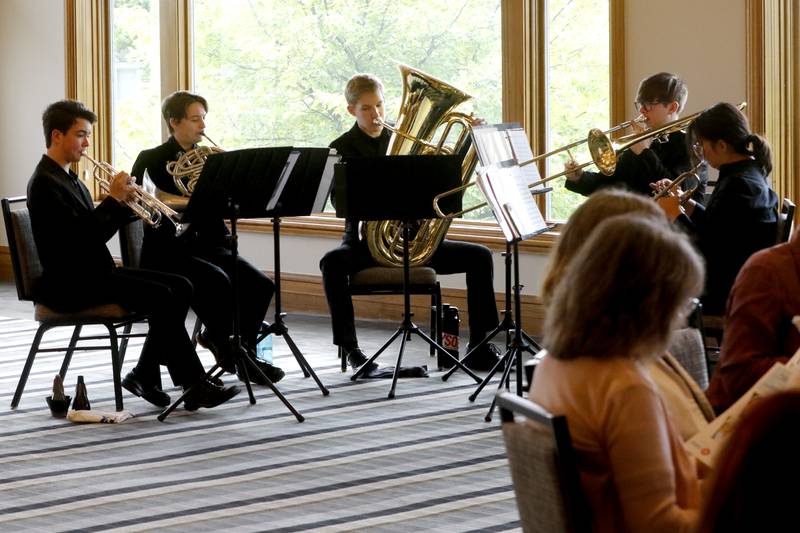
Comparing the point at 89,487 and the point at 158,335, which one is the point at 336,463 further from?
the point at 158,335

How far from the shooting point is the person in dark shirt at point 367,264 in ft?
19.7

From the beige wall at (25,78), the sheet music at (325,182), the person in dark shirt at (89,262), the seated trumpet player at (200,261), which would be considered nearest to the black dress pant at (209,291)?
the seated trumpet player at (200,261)

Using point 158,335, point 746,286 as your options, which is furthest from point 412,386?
point 746,286

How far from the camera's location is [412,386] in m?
5.66

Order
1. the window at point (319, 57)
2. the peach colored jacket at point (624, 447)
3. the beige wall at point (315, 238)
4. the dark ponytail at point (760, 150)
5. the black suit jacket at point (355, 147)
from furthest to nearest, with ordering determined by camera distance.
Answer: the window at point (319, 57) < the black suit jacket at point (355, 147) < the beige wall at point (315, 238) < the dark ponytail at point (760, 150) < the peach colored jacket at point (624, 447)

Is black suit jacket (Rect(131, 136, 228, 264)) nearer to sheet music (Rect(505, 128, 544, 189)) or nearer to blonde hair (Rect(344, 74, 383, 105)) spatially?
blonde hair (Rect(344, 74, 383, 105))

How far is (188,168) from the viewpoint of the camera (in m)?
5.55

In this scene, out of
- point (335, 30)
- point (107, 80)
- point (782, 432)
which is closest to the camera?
point (782, 432)

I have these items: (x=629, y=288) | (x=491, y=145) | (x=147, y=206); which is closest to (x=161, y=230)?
(x=147, y=206)

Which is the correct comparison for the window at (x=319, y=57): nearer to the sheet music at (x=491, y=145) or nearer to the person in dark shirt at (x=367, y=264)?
the person in dark shirt at (x=367, y=264)

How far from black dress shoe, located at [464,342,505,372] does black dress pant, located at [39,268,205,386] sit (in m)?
1.35

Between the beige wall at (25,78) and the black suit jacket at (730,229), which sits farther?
the beige wall at (25,78)

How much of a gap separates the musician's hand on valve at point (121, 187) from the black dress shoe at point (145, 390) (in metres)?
0.81

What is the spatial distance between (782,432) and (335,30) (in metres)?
7.00
